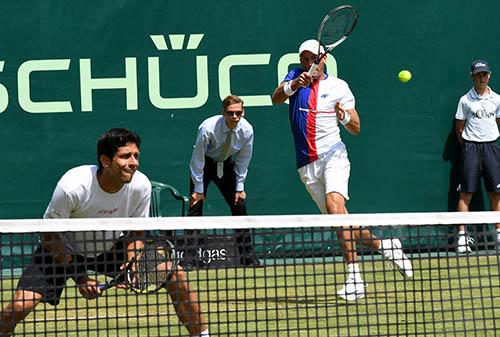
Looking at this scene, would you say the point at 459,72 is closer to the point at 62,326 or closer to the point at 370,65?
the point at 370,65

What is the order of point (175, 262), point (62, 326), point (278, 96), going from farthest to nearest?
point (278, 96), point (62, 326), point (175, 262)

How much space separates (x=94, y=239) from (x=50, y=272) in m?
0.39

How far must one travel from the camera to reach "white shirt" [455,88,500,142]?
31.5ft

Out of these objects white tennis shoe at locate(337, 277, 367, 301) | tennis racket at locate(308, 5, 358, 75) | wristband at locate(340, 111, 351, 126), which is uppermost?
tennis racket at locate(308, 5, 358, 75)

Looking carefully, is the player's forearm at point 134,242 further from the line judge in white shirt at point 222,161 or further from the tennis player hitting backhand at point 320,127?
the line judge in white shirt at point 222,161

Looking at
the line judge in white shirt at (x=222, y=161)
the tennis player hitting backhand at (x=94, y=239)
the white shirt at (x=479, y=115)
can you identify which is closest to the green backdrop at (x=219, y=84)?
the white shirt at (x=479, y=115)

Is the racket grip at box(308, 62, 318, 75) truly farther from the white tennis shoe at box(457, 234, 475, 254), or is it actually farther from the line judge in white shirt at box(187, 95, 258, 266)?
the line judge in white shirt at box(187, 95, 258, 266)

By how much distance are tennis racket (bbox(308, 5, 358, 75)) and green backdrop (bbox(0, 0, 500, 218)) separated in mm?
1424

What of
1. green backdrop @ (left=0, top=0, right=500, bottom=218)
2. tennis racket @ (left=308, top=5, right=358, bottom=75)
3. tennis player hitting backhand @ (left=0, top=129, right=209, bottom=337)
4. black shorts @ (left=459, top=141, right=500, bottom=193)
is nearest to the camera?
tennis player hitting backhand @ (left=0, top=129, right=209, bottom=337)

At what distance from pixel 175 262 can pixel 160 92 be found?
4.78m

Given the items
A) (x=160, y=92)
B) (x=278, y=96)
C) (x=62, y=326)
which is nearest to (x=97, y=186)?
(x=62, y=326)

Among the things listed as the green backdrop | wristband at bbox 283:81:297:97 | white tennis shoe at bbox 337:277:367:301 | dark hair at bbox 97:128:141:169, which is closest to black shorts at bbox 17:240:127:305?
dark hair at bbox 97:128:141:169

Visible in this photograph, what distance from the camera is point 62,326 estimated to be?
247 inches

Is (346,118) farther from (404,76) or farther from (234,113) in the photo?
(404,76)
